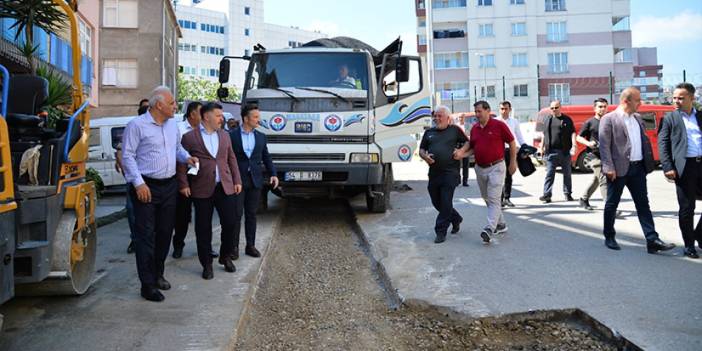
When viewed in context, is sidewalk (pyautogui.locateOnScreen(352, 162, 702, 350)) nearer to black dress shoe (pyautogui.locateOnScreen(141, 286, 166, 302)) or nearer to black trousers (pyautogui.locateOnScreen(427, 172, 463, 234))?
black trousers (pyautogui.locateOnScreen(427, 172, 463, 234))

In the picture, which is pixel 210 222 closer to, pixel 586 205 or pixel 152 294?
pixel 152 294

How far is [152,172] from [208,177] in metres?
0.74

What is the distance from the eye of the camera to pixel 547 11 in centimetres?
4712

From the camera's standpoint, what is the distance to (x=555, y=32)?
155ft

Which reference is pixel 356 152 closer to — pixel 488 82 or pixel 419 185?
pixel 419 185

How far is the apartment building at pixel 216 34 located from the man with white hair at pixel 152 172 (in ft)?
245

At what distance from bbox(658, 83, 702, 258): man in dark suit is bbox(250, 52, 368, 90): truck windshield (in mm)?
4201

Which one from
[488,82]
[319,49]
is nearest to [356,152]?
[319,49]

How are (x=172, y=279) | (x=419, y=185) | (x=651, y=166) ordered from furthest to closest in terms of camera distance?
(x=419, y=185) < (x=651, y=166) < (x=172, y=279)

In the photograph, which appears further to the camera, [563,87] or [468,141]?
[563,87]

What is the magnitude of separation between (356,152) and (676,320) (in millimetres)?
5107

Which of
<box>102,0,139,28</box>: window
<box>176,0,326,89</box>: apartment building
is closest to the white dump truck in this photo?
<box>102,0,139,28</box>: window

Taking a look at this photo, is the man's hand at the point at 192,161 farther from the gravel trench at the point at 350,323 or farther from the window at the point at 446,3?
the window at the point at 446,3

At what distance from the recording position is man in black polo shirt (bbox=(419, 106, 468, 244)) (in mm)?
6730
